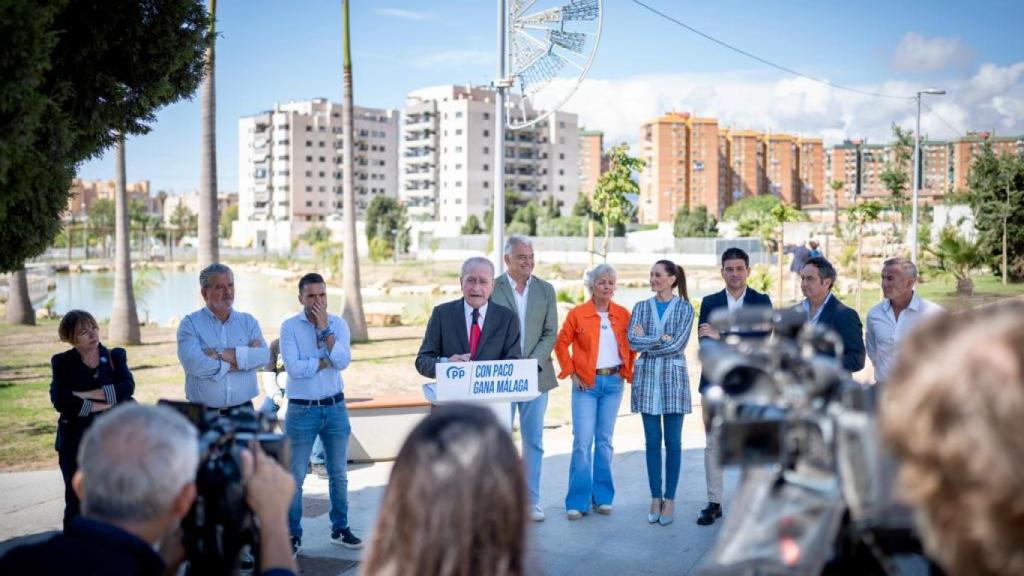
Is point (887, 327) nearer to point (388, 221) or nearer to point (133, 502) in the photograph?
point (133, 502)

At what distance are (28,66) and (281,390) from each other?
4189 millimetres

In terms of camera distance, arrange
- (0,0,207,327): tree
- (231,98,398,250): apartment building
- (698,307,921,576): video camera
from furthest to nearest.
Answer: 1. (231,98,398,250): apartment building
2. (0,0,207,327): tree
3. (698,307,921,576): video camera

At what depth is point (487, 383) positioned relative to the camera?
6.45 meters

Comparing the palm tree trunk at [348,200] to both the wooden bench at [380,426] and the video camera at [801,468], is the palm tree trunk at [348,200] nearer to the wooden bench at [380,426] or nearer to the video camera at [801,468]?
the wooden bench at [380,426]

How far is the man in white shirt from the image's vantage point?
636cm

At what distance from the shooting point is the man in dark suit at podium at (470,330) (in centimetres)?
660

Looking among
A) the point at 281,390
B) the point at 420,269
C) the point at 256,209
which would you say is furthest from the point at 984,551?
the point at 256,209

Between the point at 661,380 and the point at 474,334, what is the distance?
4.81 feet

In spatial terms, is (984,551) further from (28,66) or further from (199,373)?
(199,373)

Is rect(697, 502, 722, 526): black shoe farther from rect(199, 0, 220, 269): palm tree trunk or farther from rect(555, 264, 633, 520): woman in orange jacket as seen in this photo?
rect(199, 0, 220, 269): palm tree trunk

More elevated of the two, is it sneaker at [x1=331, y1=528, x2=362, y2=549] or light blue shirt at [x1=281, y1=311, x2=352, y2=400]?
light blue shirt at [x1=281, y1=311, x2=352, y2=400]

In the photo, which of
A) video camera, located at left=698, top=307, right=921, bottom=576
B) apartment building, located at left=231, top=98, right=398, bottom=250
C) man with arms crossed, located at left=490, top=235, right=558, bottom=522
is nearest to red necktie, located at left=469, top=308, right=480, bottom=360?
man with arms crossed, located at left=490, top=235, right=558, bottom=522

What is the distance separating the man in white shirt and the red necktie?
9.06 feet

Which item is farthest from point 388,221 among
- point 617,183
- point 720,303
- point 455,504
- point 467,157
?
point 455,504
